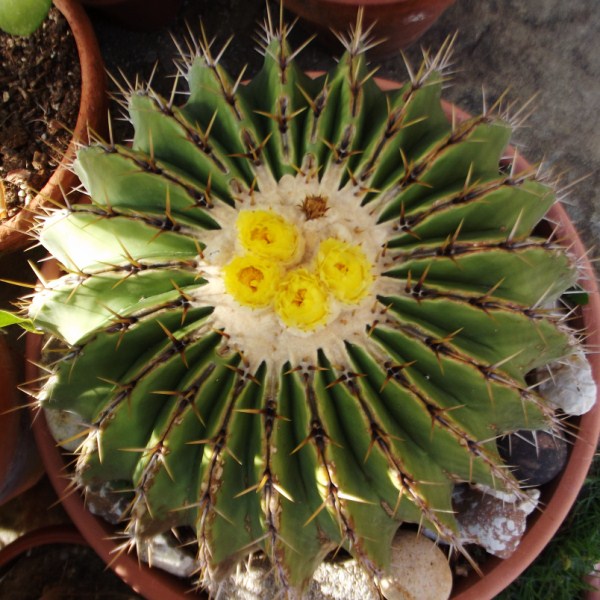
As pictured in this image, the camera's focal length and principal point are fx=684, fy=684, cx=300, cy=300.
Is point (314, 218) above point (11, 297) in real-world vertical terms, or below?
above

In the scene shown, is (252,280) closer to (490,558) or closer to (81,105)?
(490,558)

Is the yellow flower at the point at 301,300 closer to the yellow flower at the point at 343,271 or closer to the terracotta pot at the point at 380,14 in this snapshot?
the yellow flower at the point at 343,271

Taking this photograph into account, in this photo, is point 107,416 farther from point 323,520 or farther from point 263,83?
point 263,83

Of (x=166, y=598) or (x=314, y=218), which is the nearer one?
(x=314, y=218)

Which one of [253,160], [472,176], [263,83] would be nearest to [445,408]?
[472,176]

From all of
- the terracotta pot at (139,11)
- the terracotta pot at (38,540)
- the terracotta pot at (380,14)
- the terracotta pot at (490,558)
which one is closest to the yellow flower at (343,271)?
the terracotta pot at (490,558)

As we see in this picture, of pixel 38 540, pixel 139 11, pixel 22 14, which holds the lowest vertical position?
pixel 38 540

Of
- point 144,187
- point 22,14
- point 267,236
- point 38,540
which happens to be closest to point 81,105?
point 22,14
